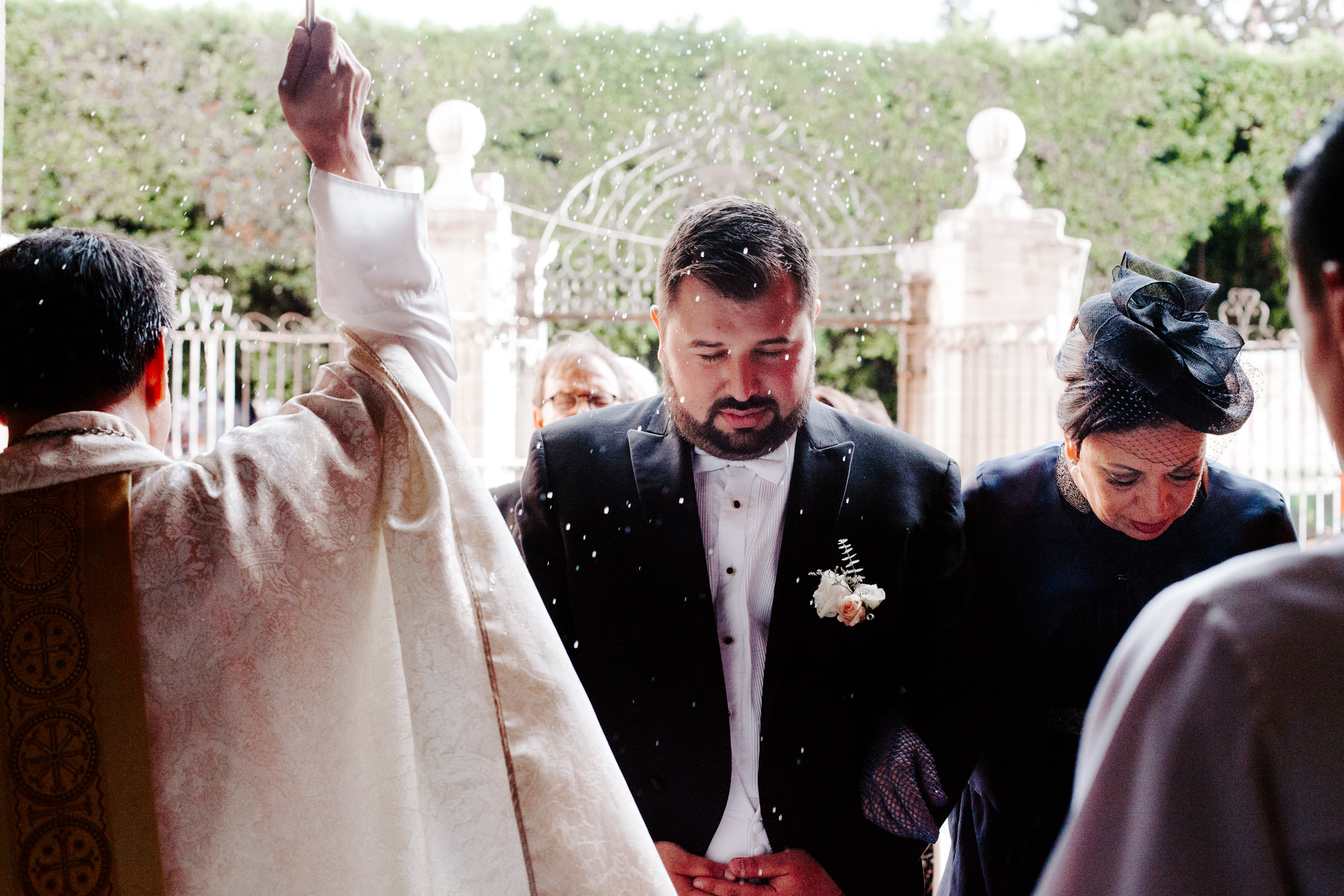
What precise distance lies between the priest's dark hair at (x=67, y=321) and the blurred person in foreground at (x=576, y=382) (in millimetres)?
2495

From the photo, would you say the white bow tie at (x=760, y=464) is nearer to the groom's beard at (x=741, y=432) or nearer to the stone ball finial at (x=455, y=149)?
the groom's beard at (x=741, y=432)

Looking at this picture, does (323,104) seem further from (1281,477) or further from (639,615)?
(1281,477)

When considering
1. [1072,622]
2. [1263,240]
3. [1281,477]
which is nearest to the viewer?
[1072,622]

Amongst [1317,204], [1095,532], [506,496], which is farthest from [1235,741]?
[506,496]

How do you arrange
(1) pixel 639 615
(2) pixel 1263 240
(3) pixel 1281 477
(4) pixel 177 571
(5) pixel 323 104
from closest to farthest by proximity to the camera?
(4) pixel 177 571
(5) pixel 323 104
(1) pixel 639 615
(3) pixel 1281 477
(2) pixel 1263 240

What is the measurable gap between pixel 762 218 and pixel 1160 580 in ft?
4.06

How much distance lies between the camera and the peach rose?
215cm

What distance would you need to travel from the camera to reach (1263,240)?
14.2m

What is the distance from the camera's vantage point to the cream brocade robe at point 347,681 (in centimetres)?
157

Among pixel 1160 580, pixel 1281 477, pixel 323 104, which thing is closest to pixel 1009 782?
pixel 1160 580

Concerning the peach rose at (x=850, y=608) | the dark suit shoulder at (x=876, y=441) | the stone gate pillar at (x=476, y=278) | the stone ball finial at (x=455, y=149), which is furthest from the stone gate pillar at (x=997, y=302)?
the peach rose at (x=850, y=608)

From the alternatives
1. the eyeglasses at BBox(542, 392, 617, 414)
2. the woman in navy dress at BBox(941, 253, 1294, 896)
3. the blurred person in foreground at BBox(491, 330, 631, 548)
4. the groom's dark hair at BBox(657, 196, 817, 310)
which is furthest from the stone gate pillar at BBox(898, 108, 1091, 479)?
the groom's dark hair at BBox(657, 196, 817, 310)

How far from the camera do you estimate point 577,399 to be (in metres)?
4.31

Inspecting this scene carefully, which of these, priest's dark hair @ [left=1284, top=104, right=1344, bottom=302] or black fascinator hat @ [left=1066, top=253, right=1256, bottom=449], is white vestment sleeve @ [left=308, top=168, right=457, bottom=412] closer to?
priest's dark hair @ [left=1284, top=104, right=1344, bottom=302]
